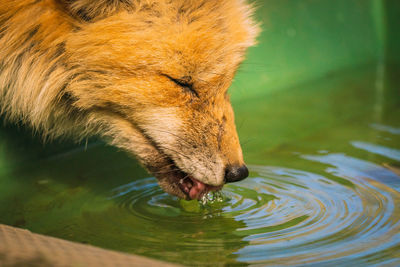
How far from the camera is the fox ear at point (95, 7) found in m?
2.63

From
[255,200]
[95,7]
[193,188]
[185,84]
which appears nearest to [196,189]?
[193,188]

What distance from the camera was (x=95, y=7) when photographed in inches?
104

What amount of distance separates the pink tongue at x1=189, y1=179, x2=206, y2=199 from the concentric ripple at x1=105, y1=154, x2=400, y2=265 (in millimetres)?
105

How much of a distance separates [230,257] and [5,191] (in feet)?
5.16

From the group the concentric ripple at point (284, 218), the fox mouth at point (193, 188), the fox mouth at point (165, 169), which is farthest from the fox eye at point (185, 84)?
the concentric ripple at point (284, 218)

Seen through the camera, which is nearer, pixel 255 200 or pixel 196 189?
pixel 196 189

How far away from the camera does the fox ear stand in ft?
8.62

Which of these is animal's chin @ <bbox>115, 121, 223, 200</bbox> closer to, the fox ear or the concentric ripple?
the concentric ripple

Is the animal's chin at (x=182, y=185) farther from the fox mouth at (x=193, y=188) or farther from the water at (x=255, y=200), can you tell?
the water at (x=255, y=200)

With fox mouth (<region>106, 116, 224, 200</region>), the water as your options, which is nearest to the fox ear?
fox mouth (<region>106, 116, 224, 200</region>)

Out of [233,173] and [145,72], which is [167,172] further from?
[145,72]

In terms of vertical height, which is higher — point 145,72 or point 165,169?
point 145,72

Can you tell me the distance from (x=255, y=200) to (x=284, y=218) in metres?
0.30

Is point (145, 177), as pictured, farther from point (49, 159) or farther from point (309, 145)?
point (309, 145)
